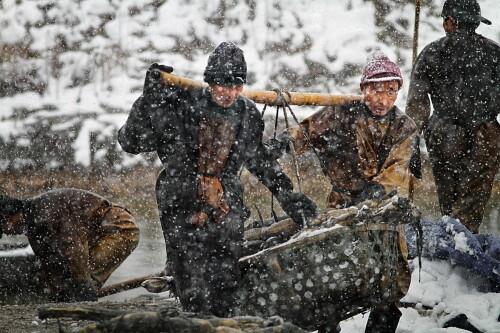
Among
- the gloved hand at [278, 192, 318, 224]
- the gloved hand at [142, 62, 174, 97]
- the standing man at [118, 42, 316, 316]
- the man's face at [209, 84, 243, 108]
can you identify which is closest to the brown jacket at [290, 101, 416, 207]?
the gloved hand at [278, 192, 318, 224]

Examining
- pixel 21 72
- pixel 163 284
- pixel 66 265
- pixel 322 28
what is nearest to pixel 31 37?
pixel 21 72

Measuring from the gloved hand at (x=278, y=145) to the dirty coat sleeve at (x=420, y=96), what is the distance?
6.23 ft

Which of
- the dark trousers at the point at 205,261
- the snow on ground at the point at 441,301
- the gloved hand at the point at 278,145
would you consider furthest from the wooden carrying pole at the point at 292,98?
the snow on ground at the point at 441,301

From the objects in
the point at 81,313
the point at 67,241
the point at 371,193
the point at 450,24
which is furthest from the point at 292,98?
the point at 81,313

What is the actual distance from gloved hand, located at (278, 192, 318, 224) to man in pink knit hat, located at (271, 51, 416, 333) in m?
0.36

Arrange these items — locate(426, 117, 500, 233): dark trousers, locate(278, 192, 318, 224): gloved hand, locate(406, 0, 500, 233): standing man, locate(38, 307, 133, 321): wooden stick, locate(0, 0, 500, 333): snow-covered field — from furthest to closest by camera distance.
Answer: locate(0, 0, 500, 333): snow-covered field, locate(426, 117, 500, 233): dark trousers, locate(406, 0, 500, 233): standing man, locate(278, 192, 318, 224): gloved hand, locate(38, 307, 133, 321): wooden stick

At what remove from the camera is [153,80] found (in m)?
3.61

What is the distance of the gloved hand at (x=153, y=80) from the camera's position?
11.8 feet

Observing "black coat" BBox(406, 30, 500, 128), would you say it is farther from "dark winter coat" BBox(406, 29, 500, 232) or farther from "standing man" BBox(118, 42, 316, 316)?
"standing man" BBox(118, 42, 316, 316)

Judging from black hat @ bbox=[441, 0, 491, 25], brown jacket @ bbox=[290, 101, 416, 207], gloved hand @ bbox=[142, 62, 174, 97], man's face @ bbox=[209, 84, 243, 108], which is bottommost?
brown jacket @ bbox=[290, 101, 416, 207]

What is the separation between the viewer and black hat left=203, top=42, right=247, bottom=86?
3.71 metres

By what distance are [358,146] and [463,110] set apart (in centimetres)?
214

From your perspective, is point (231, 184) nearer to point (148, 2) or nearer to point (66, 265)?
point (66, 265)

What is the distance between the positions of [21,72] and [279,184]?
54.0ft
